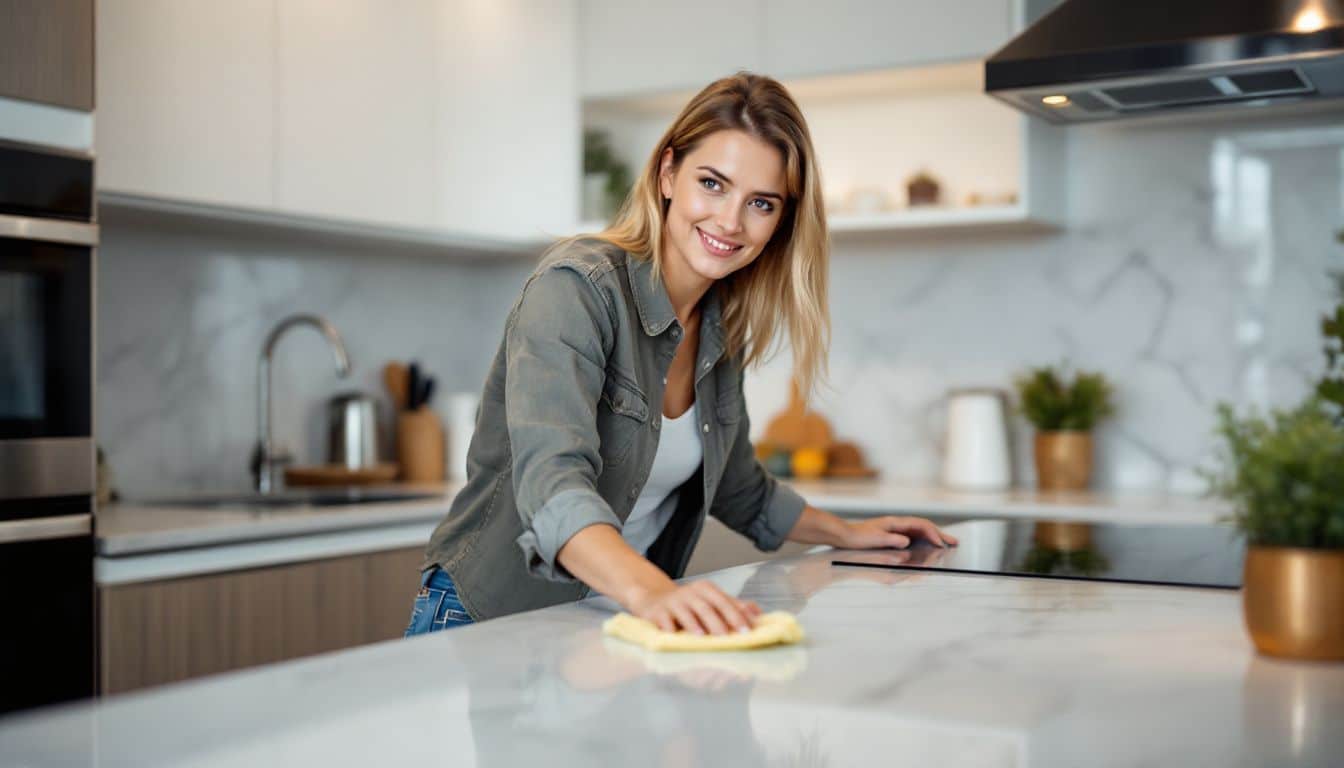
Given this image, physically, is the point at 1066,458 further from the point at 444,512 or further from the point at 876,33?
the point at 444,512

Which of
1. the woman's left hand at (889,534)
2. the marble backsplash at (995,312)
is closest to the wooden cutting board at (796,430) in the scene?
the marble backsplash at (995,312)

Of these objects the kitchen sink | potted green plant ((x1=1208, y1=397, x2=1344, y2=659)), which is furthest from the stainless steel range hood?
the kitchen sink

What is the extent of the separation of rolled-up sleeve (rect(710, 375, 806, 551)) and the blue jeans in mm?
455

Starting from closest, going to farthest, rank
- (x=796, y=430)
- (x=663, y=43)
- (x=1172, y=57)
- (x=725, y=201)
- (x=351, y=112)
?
(x=725, y=201) → (x=1172, y=57) → (x=351, y=112) → (x=663, y=43) → (x=796, y=430)

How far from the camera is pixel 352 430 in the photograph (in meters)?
3.47

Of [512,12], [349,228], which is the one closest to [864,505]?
[349,228]

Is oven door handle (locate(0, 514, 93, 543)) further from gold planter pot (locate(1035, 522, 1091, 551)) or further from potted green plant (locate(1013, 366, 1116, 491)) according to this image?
potted green plant (locate(1013, 366, 1116, 491))

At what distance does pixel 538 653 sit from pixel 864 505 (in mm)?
2006

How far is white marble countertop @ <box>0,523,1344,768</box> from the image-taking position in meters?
0.78

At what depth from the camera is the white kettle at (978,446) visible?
3.29 m

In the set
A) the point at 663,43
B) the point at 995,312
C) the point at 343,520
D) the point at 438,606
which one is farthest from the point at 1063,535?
the point at 663,43

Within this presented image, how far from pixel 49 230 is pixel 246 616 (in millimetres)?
768

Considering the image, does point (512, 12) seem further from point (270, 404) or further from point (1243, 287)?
point (1243, 287)

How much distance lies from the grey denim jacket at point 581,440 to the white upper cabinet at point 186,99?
52.7 inches
